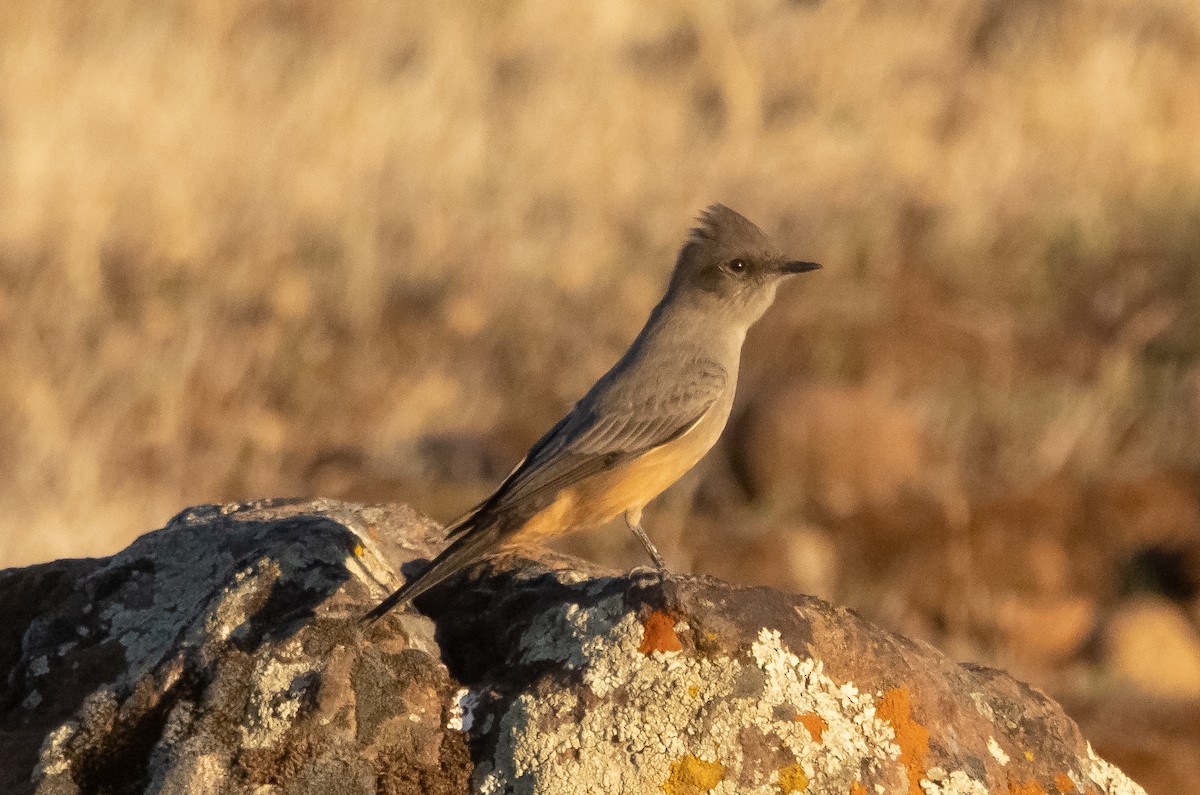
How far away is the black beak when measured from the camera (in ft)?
22.2

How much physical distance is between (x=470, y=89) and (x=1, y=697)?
39.7 feet

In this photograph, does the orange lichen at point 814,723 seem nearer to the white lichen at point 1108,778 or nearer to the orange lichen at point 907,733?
the orange lichen at point 907,733

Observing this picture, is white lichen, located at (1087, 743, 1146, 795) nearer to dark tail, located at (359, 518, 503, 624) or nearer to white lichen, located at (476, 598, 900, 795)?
white lichen, located at (476, 598, 900, 795)

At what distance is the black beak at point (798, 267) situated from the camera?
678cm

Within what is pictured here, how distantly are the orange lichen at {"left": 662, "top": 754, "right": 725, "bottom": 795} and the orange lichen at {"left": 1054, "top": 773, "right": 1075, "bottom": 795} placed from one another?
1054 millimetres

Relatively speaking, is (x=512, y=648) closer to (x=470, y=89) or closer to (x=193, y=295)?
(x=193, y=295)

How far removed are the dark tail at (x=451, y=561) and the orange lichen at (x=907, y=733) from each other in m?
1.28

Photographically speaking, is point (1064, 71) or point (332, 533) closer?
point (332, 533)

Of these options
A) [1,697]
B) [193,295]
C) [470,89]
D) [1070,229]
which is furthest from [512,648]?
[470,89]

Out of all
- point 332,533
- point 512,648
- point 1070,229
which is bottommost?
point 1070,229

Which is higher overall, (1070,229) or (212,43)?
(212,43)

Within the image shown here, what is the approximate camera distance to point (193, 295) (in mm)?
12430

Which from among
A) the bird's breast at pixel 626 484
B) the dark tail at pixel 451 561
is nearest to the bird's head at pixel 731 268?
the bird's breast at pixel 626 484

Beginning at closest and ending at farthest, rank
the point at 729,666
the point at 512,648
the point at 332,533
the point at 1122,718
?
1. the point at 729,666
2. the point at 512,648
3. the point at 332,533
4. the point at 1122,718
